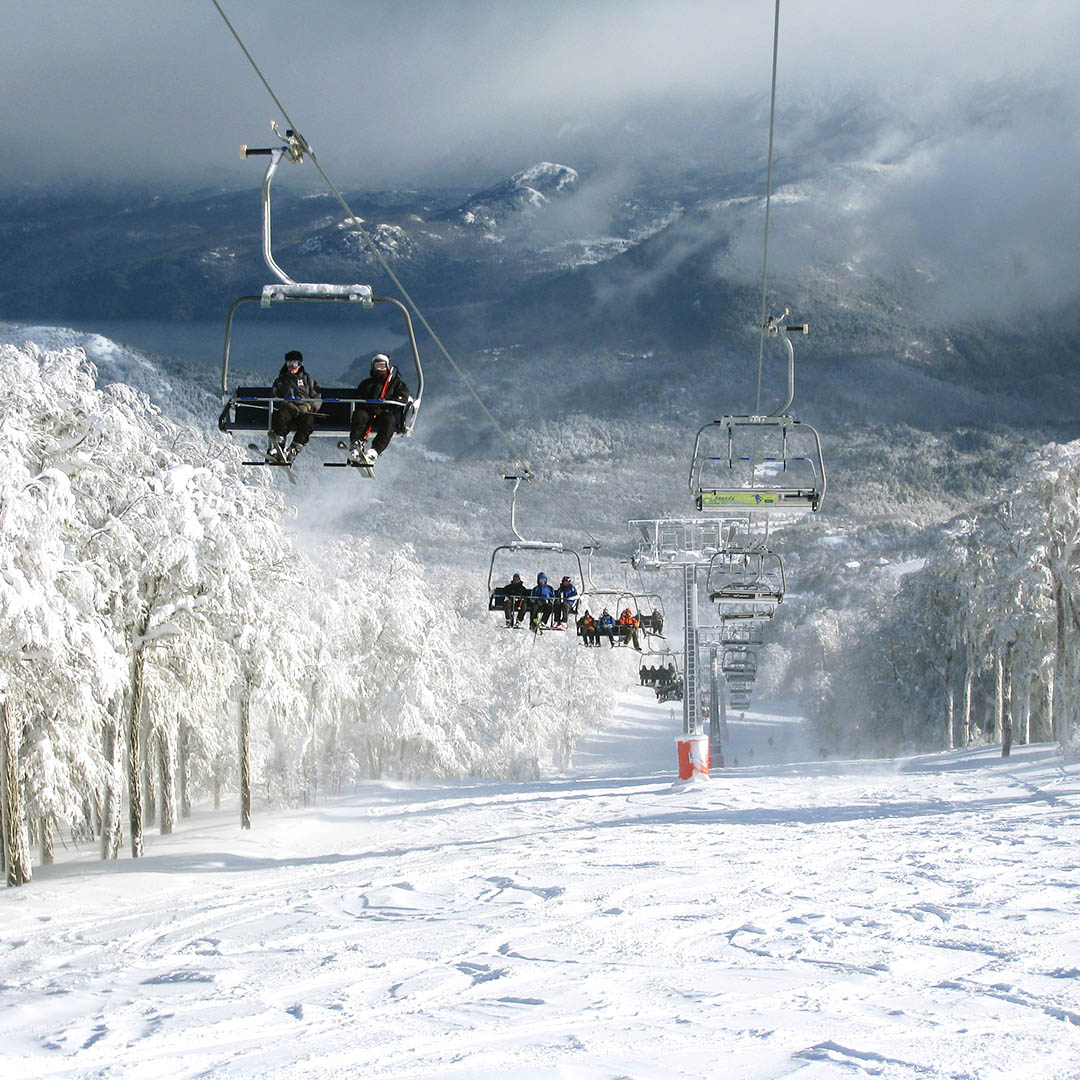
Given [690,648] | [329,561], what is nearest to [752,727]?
[329,561]

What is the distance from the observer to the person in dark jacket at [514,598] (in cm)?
2125

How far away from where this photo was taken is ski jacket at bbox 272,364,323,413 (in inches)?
378

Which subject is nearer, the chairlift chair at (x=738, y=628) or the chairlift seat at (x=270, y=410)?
the chairlift seat at (x=270, y=410)

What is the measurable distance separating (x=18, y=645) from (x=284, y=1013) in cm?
965

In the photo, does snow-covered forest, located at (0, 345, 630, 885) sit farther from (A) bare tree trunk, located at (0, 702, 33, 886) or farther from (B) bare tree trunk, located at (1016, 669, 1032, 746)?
(B) bare tree trunk, located at (1016, 669, 1032, 746)

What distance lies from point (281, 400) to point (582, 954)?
6.10m

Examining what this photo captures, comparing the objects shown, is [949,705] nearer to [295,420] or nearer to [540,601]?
[540,601]

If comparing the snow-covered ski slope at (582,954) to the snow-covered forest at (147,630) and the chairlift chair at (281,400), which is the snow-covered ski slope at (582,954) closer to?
the snow-covered forest at (147,630)

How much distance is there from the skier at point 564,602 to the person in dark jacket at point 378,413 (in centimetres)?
1181

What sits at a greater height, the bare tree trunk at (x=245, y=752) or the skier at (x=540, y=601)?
the skier at (x=540, y=601)

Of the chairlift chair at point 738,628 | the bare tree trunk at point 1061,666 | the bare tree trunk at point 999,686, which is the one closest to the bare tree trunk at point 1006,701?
the bare tree trunk at point 999,686

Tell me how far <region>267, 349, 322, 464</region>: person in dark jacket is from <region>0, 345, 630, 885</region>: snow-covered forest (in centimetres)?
866

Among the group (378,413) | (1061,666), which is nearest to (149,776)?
(378,413)

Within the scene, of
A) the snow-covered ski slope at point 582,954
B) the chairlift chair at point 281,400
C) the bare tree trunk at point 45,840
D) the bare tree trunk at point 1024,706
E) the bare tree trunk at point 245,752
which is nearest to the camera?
the snow-covered ski slope at point 582,954
